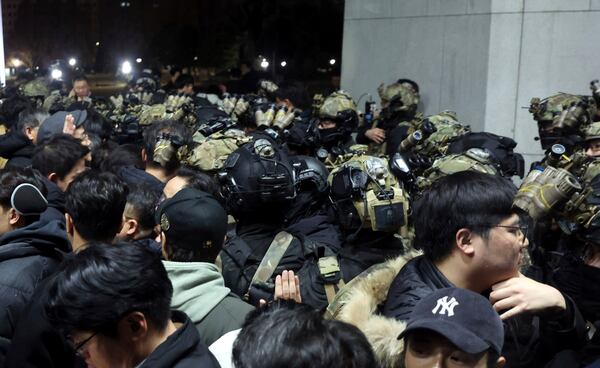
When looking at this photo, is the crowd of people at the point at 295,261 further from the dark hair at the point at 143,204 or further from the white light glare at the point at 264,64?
the white light glare at the point at 264,64

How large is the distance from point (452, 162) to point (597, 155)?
5.55 feet

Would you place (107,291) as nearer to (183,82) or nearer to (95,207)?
(95,207)

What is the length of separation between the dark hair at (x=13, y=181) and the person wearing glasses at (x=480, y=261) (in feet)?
7.14

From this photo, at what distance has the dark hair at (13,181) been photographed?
165 inches

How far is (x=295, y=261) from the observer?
14.3ft

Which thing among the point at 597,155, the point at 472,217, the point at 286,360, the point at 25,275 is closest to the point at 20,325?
the point at 25,275

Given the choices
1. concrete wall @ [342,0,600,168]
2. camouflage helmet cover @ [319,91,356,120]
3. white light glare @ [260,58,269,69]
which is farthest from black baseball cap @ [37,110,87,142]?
white light glare @ [260,58,269,69]

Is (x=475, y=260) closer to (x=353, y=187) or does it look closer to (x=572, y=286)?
(x=572, y=286)

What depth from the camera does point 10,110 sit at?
10.2 metres

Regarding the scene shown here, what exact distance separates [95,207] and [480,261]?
1.99 m

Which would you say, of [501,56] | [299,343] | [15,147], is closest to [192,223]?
[299,343]

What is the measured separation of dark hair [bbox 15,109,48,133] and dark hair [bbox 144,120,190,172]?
6.47 ft

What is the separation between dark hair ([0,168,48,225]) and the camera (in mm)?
4184

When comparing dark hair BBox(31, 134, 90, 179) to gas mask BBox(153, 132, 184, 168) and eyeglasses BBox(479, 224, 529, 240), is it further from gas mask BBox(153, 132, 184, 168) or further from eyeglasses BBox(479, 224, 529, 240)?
eyeglasses BBox(479, 224, 529, 240)
